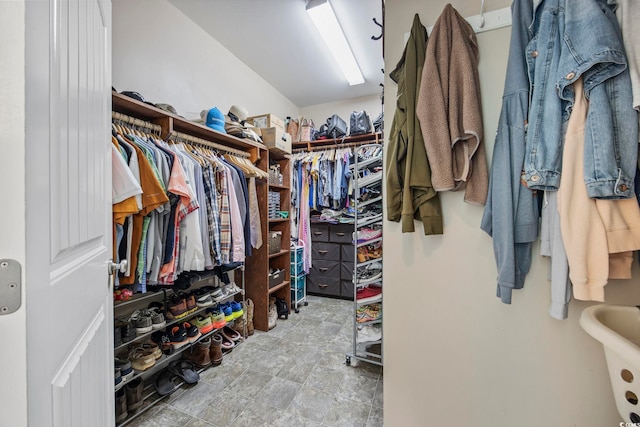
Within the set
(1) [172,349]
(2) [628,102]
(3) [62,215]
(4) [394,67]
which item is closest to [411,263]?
(2) [628,102]

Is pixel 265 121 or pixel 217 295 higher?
pixel 265 121

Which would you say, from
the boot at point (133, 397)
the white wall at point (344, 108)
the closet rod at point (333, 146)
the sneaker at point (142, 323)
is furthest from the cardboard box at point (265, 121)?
the boot at point (133, 397)

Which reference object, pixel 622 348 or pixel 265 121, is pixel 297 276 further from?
pixel 622 348

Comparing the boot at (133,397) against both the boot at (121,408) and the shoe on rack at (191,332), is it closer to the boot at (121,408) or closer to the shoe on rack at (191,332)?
the boot at (121,408)

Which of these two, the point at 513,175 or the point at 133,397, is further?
the point at 133,397

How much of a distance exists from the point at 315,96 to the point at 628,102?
3190 millimetres

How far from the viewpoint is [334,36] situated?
2178mm

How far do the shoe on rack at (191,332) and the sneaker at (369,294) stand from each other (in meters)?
1.10

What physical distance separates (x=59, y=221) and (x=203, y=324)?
4.95 feet

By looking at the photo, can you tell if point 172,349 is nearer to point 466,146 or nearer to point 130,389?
point 130,389

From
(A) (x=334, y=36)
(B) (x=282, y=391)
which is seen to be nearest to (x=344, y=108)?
(A) (x=334, y=36)

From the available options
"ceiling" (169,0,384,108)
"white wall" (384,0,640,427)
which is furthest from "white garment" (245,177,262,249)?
"ceiling" (169,0,384,108)

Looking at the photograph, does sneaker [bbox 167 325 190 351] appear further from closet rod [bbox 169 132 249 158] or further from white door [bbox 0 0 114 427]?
closet rod [bbox 169 132 249 158]

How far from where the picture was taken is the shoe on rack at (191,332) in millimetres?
1593
